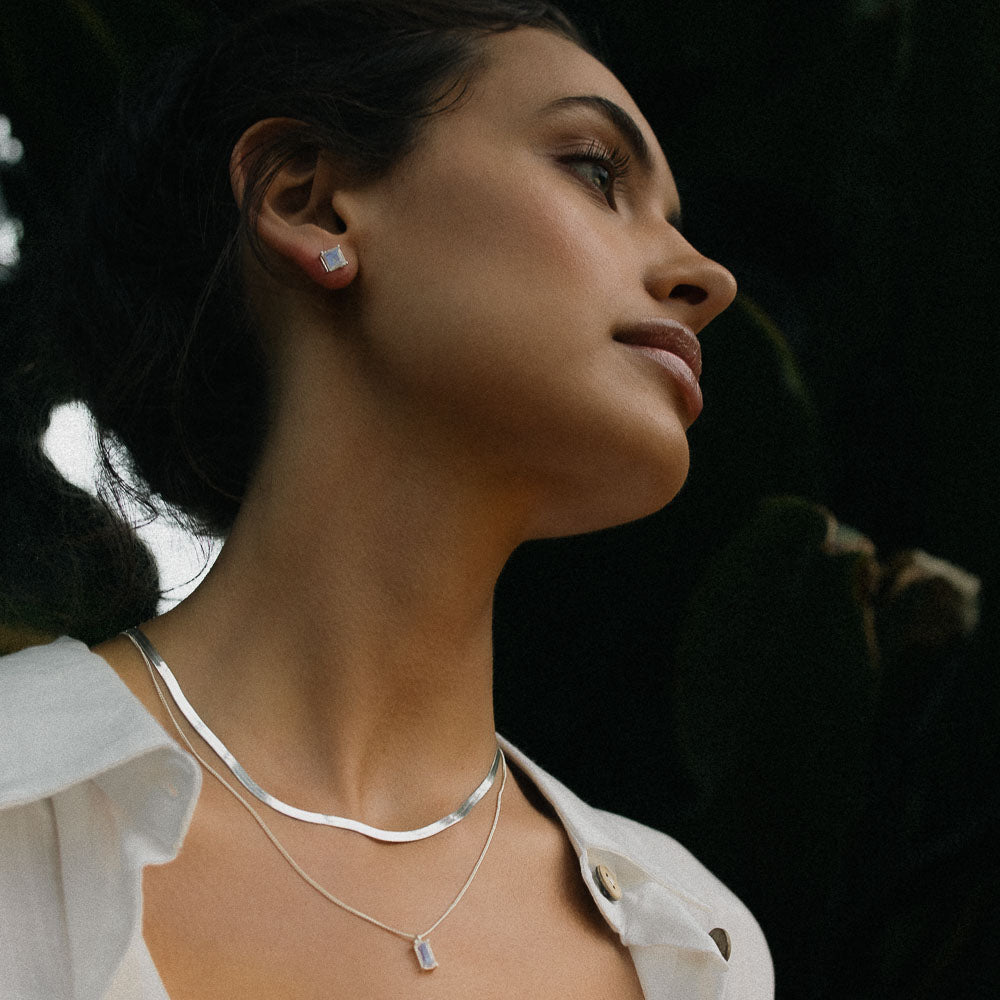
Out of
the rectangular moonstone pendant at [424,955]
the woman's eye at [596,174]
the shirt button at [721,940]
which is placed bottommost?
the shirt button at [721,940]

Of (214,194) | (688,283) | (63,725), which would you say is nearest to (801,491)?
(688,283)

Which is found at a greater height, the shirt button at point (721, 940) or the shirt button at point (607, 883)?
the shirt button at point (607, 883)

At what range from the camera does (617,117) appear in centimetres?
91

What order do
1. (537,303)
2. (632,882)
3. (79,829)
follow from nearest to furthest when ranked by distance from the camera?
(79,829)
(537,303)
(632,882)

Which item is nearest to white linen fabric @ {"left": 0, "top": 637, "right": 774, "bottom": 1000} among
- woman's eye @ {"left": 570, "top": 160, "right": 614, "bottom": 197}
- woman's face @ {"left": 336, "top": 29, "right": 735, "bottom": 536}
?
woman's face @ {"left": 336, "top": 29, "right": 735, "bottom": 536}

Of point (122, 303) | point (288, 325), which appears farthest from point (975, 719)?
point (122, 303)

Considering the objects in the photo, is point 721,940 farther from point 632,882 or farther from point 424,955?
point 424,955

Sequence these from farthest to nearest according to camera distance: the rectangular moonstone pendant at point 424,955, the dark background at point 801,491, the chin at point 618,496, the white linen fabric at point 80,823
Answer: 1. the dark background at point 801,491
2. the chin at point 618,496
3. the rectangular moonstone pendant at point 424,955
4. the white linen fabric at point 80,823

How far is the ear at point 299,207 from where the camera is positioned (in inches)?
33.9

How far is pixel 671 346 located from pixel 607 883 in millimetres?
418

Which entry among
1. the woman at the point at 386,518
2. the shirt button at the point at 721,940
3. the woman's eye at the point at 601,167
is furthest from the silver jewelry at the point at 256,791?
the woman's eye at the point at 601,167

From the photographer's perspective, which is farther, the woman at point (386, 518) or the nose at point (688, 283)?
the nose at point (688, 283)

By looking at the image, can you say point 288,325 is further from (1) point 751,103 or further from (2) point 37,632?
(1) point 751,103

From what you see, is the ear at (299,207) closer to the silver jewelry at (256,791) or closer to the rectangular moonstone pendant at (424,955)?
the silver jewelry at (256,791)
